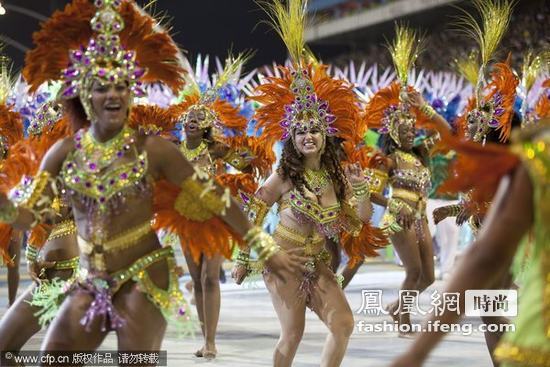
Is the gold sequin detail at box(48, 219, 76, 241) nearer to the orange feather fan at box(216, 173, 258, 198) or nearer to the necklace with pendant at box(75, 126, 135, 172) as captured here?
the orange feather fan at box(216, 173, 258, 198)

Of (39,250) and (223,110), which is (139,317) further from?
(223,110)

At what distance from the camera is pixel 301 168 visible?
6559 millimetres

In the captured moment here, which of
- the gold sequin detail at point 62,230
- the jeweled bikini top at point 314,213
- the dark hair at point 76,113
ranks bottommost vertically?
the gold sequin detail at point 62,230

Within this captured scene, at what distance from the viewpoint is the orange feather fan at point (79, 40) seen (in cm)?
502

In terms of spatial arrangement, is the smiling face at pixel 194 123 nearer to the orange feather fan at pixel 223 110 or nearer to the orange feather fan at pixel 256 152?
the orange feather fan at pixel 223 110

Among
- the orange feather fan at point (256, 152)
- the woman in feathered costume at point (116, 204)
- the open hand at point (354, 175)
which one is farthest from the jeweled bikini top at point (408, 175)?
the woman in feathered costume at point (116, 204)

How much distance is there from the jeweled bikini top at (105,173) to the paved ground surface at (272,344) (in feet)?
9.32

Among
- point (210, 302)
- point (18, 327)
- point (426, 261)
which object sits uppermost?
point (18, 327)

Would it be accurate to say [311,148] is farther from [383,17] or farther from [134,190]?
[383,17]

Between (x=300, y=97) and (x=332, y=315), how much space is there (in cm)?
156

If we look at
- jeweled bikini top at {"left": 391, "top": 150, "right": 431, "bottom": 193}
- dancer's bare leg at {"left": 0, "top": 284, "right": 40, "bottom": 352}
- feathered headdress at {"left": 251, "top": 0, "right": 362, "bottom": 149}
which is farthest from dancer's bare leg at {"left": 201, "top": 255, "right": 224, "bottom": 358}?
dancer's bare leg at {"left": 0, "top": 284, "right": 40, "bottom": 352}

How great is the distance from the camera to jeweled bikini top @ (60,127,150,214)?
15.3 feet

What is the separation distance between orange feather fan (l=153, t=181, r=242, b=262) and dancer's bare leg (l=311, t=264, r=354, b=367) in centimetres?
124

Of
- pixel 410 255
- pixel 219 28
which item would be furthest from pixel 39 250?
pixel 219 28
